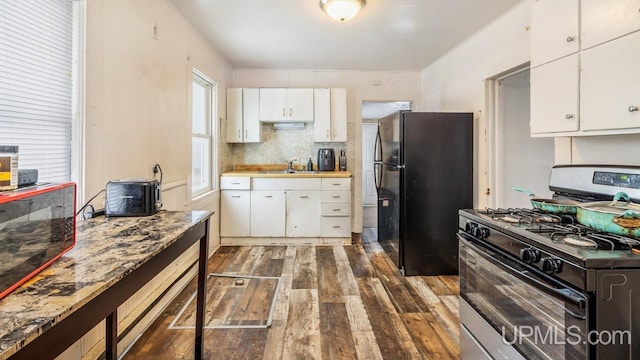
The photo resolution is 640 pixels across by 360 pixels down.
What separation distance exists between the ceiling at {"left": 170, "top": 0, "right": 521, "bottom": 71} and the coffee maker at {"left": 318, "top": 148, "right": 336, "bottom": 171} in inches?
48.3

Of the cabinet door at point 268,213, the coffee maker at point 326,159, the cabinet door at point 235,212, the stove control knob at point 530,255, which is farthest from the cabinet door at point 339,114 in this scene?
the stove control knob at point 530,255

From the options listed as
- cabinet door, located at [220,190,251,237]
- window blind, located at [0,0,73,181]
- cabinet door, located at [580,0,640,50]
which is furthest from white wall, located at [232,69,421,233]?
cabinet door, located at [580,0,640,50]

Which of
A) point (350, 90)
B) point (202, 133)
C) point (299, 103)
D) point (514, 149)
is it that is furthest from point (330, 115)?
point (514, 149)

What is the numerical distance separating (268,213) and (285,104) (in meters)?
1.52

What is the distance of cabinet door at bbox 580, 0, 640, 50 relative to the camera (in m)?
1.30

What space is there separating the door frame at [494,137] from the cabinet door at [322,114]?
1.98 meters

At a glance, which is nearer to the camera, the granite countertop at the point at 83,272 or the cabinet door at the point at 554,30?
the granite countertop at the point at 83,272

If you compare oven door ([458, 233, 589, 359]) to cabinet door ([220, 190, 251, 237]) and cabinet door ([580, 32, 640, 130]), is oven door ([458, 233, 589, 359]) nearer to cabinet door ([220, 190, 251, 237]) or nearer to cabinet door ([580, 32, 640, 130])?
cabinet door ([580, 32, 640, 130])

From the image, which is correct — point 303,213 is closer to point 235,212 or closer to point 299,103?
point 235,212

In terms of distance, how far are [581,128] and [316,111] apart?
3084mm

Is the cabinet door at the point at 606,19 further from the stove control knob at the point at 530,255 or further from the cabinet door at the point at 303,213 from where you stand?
the cabinet door at the point at 303,213

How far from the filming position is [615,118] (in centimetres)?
140

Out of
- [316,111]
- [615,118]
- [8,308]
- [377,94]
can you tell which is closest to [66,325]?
[8,308]

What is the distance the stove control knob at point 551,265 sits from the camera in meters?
1.01
